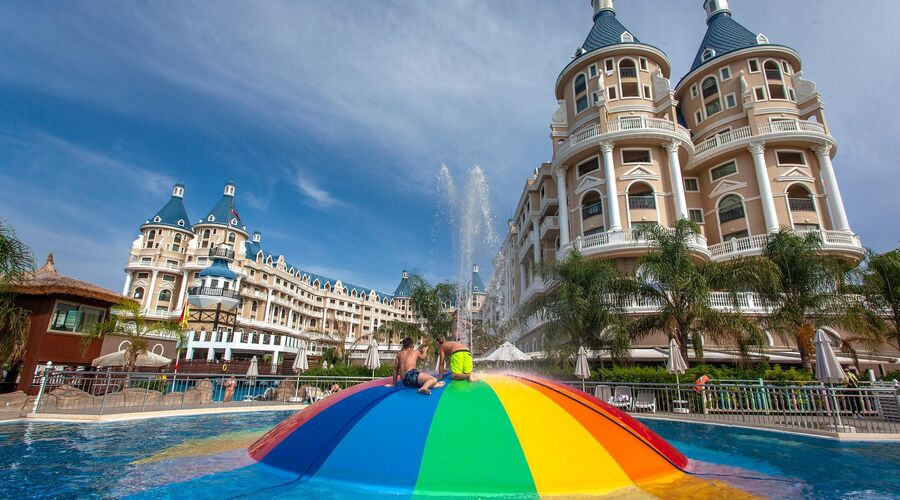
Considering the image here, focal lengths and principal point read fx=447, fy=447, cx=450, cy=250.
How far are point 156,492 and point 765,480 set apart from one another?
29.1 feet

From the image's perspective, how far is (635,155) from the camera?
35.1m

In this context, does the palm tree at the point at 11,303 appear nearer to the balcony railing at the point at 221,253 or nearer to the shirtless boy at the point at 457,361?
the shirtless boy at the point at 457,361

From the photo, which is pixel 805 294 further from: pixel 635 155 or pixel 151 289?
pixel 151 289

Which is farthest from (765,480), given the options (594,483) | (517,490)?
(517,490)

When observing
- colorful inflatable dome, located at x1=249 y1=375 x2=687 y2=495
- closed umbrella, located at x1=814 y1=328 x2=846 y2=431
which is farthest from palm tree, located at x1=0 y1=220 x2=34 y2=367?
closed umbrella, located at x1=814 y1=328 x2=846 y2=431

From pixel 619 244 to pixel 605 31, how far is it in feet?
77.4

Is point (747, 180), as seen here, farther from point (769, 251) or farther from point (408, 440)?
point (408, 440)

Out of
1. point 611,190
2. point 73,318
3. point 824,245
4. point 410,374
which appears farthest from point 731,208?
point 73,318

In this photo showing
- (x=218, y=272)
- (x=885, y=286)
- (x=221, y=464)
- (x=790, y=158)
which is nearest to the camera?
(x=221, y=464)

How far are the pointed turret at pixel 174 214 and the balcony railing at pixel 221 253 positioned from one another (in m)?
11.6

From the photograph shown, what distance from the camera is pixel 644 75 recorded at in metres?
38.5

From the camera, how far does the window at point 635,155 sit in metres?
34.9

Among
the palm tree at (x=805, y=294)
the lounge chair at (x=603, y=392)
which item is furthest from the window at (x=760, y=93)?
the lounge chair at (x=603, y=392)

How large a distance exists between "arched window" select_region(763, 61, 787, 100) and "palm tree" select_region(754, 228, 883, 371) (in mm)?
22001
